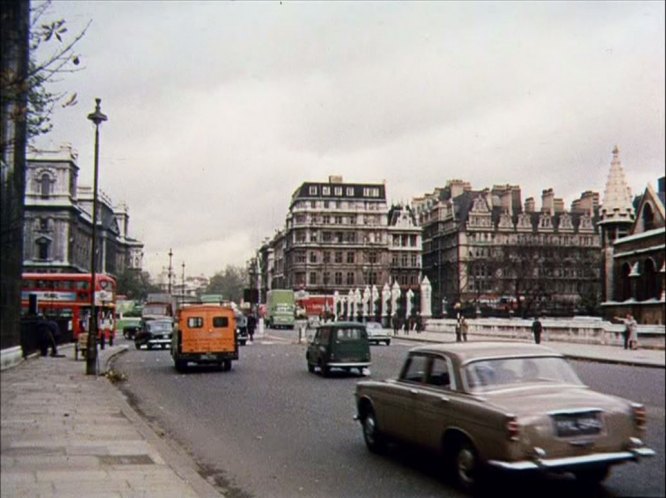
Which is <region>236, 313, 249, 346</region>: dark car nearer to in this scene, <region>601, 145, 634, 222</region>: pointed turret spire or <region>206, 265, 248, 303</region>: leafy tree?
<region>206, 265, 248, 303</region>: leafy tree

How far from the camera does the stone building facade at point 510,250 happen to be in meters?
5.50

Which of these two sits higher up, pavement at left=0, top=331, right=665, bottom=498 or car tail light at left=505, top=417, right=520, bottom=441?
car tail light at left=505, top=417, right=520, bottom=441

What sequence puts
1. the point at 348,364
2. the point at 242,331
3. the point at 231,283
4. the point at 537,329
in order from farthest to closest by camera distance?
the point at 231,283 → the point at 242,331 → the point at 348,364 → the point at 537,329

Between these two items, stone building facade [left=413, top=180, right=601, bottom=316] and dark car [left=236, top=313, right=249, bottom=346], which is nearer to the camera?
stone building facade [left=413, top=180, right=601, bottom=316]

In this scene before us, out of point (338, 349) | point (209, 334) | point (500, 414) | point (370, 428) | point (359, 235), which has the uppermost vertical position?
point (359, 235)

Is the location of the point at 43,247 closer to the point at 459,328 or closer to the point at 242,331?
the point at 242,331

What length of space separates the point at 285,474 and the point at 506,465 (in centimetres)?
436

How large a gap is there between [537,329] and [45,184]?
14.1 metres

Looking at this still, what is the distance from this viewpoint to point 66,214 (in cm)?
1595

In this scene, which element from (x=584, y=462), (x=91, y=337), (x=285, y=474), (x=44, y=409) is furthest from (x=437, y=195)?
(x=91, y=337)

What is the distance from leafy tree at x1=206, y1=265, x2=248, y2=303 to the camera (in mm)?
74256

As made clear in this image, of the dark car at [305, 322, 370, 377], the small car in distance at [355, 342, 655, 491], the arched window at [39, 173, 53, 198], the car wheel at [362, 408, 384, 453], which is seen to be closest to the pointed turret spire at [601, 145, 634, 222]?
the small car in distance at [355, 342, 655, 491]

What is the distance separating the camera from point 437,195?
7.30 metres

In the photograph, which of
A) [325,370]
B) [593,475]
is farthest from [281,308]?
[593,475]
